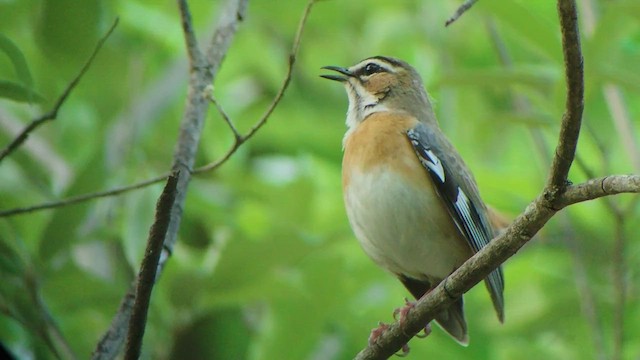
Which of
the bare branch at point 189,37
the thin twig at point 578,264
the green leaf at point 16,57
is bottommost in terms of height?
the thin twig at point 578,264

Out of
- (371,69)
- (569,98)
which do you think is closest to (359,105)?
(371,69)

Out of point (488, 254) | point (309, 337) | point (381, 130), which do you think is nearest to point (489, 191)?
point (381, 130)

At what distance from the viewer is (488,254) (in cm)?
324

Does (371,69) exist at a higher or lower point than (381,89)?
higher

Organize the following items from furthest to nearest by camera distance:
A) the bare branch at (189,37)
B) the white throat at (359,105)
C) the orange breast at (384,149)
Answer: the white throat at (359,105) → the orange breast at (384,149) → the bare branch at (189,37)

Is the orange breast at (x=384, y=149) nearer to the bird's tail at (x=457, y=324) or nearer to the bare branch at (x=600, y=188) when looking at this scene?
the bird's tail at (x=457, y=324)

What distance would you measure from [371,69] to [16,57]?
8.16 ft

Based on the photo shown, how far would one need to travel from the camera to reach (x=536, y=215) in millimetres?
3072

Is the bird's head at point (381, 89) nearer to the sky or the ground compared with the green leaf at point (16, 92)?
nearer to the ground

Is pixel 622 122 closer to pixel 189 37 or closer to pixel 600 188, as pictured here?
pixel 189 37

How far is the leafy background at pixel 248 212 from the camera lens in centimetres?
485

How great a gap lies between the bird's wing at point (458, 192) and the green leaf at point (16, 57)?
78.2 inches

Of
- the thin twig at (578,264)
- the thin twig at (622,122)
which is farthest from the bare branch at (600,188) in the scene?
the thin twig at (622,122)

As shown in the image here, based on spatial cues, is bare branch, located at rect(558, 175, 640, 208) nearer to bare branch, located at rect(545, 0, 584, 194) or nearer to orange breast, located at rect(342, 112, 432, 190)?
bare branch, located at rect(545, 0, 584, 194)
